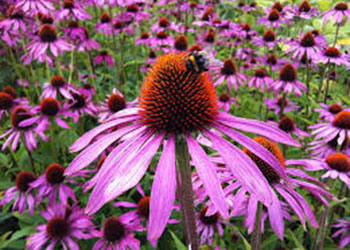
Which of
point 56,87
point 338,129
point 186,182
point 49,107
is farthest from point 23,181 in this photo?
point 338,129

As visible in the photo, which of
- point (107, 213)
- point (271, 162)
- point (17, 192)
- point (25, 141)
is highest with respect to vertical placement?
point (271, 162)

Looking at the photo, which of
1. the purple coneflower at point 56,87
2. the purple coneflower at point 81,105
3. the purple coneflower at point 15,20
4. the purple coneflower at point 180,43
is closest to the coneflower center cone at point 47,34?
the purple coneflower at point 15,20

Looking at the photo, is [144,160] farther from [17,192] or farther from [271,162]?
[17,192]

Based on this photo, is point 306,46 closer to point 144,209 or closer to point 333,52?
point 333,52

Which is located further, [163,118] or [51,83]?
[51,83]

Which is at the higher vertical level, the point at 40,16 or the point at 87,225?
the point at 40,16

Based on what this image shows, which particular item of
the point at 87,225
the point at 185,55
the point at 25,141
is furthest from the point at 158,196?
the point at 25,141

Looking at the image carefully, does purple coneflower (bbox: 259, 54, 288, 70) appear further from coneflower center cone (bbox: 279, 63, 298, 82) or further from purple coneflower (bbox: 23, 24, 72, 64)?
purple coneflower (bbox: 23, 24, 72, 64)
